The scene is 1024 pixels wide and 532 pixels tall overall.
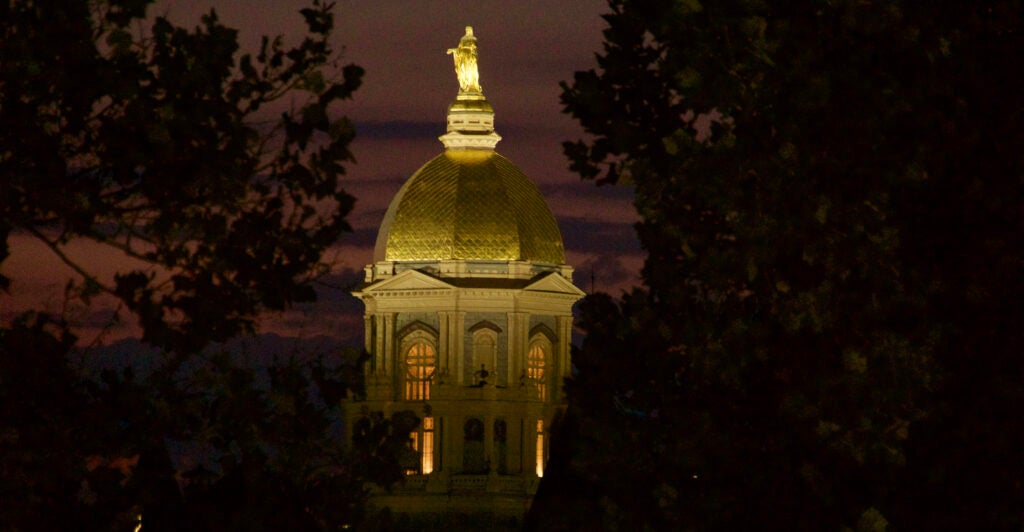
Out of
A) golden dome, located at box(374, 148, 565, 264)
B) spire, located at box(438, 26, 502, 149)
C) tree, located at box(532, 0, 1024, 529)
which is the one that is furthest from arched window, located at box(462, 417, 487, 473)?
tree, located at box(532, 0, 1024, 529)

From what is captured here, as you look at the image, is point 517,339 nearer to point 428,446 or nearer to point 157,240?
point 428,446

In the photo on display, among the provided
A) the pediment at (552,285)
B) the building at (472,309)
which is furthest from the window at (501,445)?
the pediment at (552,285)

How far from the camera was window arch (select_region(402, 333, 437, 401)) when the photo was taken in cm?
10112

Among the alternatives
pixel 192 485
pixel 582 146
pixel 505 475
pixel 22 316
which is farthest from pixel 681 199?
pixel 505 475

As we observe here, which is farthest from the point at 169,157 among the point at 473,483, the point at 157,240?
the point at 473,483

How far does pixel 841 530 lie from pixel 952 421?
1168 mm

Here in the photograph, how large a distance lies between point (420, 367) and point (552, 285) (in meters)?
5.36

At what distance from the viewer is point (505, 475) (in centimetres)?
10138

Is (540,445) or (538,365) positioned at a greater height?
(538,365)

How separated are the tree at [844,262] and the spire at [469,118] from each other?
81.4 m

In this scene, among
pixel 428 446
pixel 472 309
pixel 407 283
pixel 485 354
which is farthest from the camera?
pixel 428 446

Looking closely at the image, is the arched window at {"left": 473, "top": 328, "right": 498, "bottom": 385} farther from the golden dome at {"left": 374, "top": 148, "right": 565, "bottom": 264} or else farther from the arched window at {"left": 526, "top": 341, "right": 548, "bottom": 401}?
the golden dome at {"left": 374, "top": 148, "right": 565, "bottom": 264}

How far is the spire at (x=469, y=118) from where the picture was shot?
103m

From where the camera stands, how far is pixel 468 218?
103 meters
